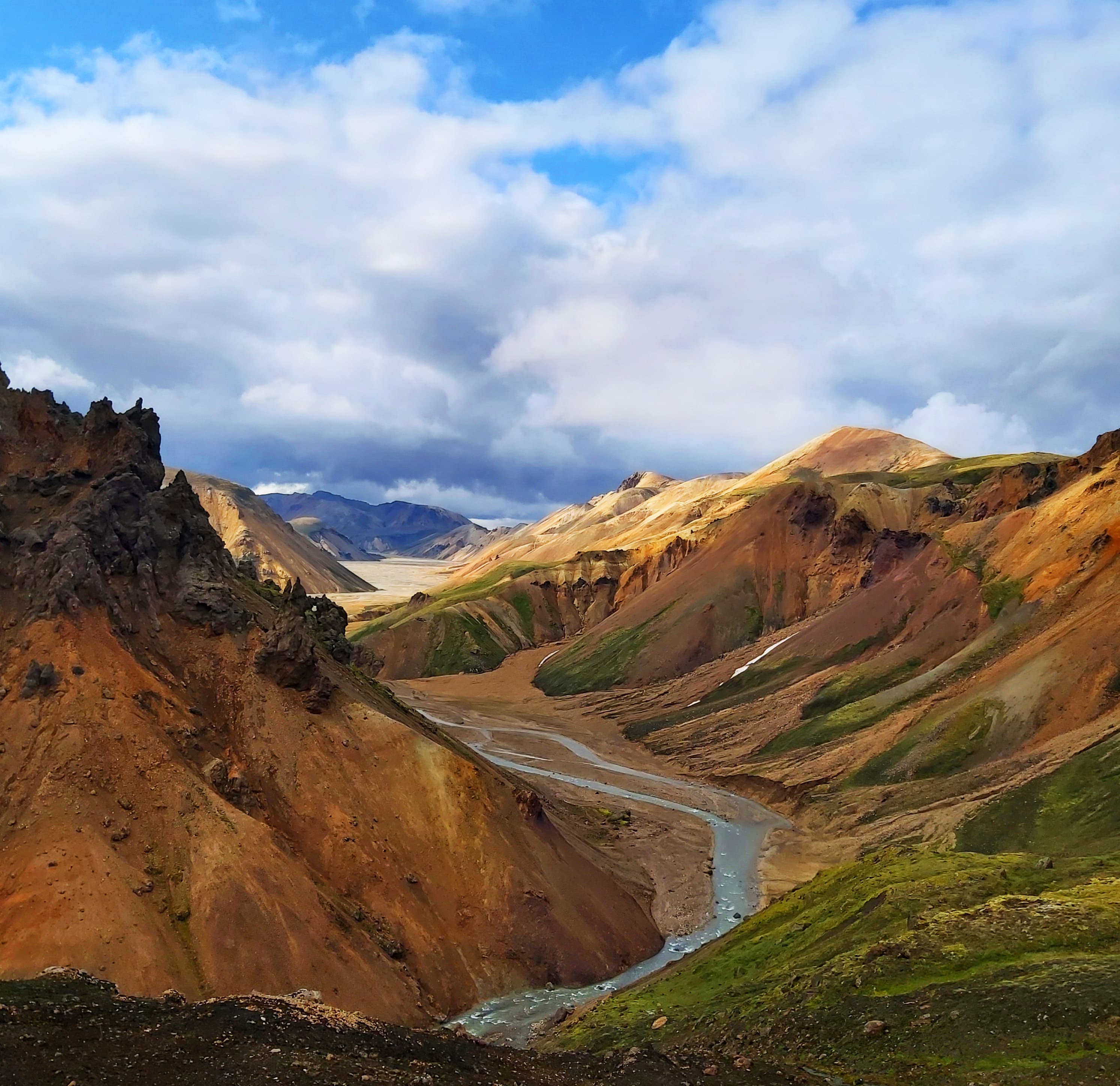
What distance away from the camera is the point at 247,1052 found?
27.9 metres

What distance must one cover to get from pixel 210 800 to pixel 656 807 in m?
67.1

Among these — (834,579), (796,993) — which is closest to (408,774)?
(796,993)

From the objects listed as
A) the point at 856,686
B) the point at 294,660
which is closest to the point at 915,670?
the point at 856,686

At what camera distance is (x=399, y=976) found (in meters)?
47.1

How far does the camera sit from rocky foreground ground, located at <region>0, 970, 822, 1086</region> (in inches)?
998

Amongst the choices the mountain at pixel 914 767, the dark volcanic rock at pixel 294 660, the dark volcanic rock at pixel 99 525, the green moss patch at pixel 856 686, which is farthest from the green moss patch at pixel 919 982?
the green moss patch at pixel 856 686

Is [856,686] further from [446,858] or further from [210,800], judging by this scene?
[210,800]

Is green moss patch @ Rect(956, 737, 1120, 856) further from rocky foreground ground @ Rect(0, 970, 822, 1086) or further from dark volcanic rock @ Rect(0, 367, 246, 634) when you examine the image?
dark volcanic rock @ Rect(0, 367, 246, 634)

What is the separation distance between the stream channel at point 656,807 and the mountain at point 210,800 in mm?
1565

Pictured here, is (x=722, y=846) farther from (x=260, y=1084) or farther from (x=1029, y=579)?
(x=260, y=1084)

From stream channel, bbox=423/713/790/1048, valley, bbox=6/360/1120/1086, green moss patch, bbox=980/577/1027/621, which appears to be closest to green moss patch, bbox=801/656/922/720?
green moss patch, bbox=980/577/1027/621

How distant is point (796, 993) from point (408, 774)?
92.5 feet

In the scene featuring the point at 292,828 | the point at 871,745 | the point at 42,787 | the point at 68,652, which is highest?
the point at 68,652

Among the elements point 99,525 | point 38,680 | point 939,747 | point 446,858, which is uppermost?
point 99,525
